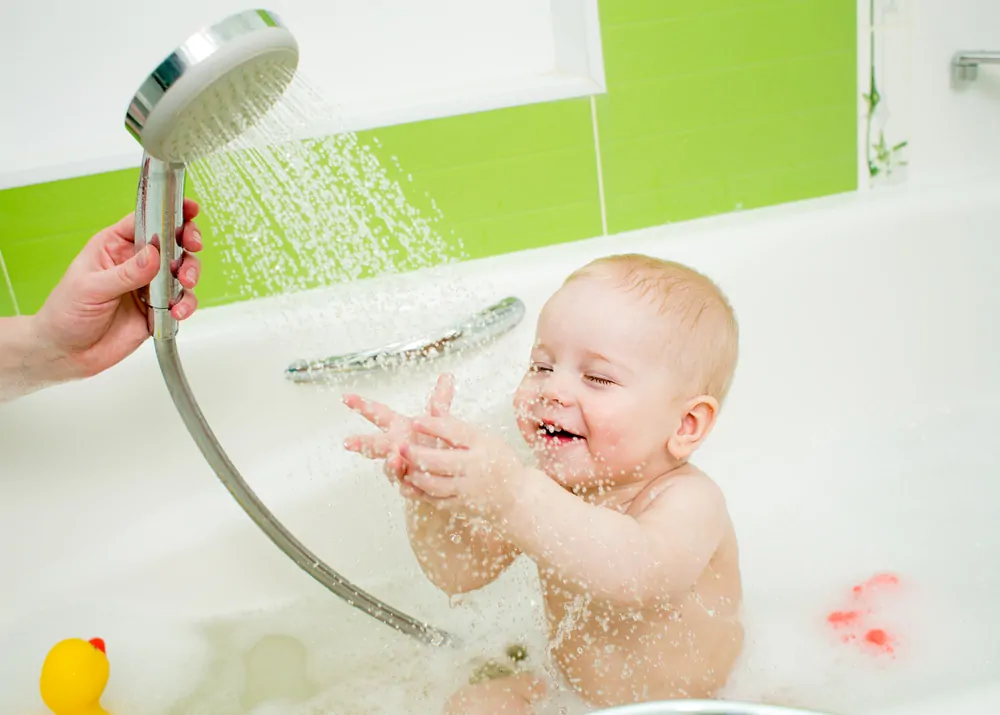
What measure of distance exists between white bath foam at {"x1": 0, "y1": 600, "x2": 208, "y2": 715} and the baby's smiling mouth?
55 centimetres

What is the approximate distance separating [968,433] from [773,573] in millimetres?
444

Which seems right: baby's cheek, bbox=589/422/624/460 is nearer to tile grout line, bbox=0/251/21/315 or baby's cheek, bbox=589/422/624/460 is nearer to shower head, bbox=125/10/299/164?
shower head, bbox=125/10/299/164

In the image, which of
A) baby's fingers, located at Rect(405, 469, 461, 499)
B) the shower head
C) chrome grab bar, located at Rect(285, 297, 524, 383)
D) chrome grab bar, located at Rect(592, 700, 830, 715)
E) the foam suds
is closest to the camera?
chrome grab bar, located at Rect(592, 700, 830, 715)

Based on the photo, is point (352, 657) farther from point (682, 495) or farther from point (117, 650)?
point (682, 495)

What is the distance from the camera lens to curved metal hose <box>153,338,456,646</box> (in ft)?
3.09

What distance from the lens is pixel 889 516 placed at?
1376 mm

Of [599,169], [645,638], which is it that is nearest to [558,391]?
[645,638]

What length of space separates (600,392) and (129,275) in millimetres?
433

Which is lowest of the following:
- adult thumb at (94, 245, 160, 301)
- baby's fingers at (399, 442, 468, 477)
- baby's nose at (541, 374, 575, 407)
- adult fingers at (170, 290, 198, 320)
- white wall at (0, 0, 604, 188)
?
baby's nose at (541, 374, 575, 407)

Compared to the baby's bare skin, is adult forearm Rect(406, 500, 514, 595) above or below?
above

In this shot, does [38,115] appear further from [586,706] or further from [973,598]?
[973,598]

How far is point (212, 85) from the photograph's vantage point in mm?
658

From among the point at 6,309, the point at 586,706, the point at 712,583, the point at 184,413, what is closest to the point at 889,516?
the point at 712,583

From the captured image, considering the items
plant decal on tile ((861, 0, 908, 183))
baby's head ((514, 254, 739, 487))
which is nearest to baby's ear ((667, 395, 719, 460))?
baby's head ((514, 254, 739, 487))
